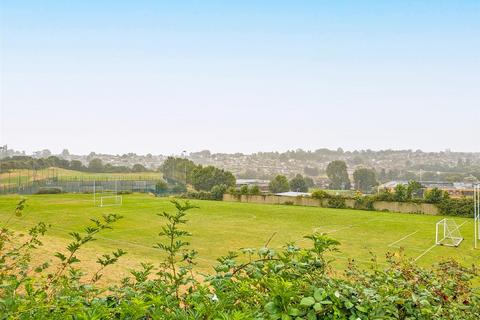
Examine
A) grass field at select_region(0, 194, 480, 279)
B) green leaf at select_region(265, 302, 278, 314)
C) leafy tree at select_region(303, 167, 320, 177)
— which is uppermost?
green leaf at select_region(265, 302, 278, 314)

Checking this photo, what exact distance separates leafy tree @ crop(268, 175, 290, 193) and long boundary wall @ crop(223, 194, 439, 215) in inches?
442

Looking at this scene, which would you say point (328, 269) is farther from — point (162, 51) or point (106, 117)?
point (106, 117)

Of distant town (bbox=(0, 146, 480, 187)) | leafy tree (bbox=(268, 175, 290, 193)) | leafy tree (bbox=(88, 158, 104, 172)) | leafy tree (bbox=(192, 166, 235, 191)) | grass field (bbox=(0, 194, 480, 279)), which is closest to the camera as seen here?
grass field (bbox=(0, 194, 480, 279))

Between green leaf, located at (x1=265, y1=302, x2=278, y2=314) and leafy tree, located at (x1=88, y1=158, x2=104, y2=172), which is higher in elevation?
leafy tree, located at (x1=88, y1=158, x2=104, y2=172)

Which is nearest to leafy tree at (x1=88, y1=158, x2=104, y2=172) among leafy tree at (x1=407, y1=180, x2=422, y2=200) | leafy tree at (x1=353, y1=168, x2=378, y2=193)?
leafy tree at (x1=353, y1=168, x2=378, y2=193)

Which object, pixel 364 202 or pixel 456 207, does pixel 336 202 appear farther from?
pixel 456 207

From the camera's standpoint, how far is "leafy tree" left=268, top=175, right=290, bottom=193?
4597 centimetres

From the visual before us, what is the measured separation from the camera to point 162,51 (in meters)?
25.3

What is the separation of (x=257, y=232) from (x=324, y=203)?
1486 centimetres

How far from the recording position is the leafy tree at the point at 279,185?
4597 centimetres

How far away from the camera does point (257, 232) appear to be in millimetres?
17453

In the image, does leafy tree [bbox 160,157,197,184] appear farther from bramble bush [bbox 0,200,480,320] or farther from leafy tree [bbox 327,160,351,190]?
bramble bush [bbox 0,200,480,320]

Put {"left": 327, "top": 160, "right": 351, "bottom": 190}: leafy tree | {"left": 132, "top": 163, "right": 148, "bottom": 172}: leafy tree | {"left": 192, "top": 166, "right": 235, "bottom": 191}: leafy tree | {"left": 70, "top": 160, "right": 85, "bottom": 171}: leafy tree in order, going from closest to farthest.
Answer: {"left": 192, "top": 166, "right": 235, "bottom": 191}: leafy tree < {"left": 327, "top": 160, "right": 351, "bottom": 190}: leafy tree < {"left": 70, "top": 160, "right": 85, "bottom": 171}: leafy tree < {"left": 132, "top": 163, "right": 148, "bottom": 172}: leafy tree

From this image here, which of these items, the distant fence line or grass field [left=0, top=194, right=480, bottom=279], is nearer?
grass field [left=0, top=194, right=480, bottom=279]
